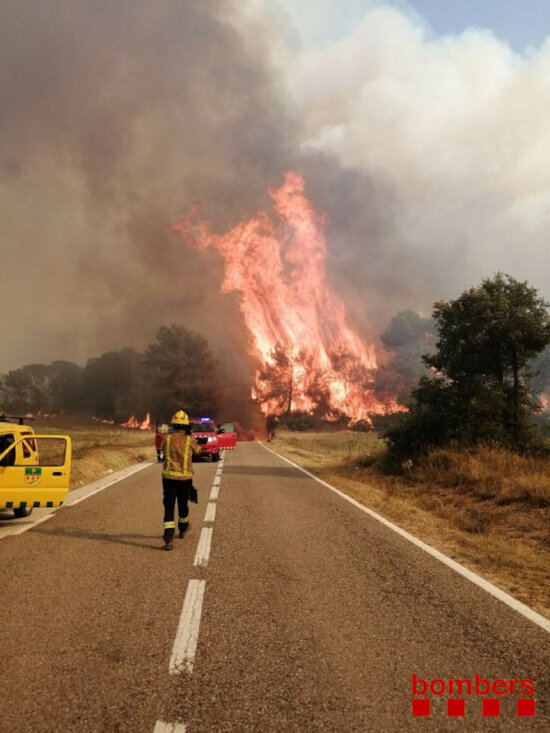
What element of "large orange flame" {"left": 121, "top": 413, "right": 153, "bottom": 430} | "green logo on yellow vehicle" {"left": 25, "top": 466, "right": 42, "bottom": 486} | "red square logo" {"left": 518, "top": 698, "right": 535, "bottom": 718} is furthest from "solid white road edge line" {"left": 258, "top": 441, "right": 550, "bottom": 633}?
"large orange flame" {"left": 121, "top": 413, "right": 153, "bottom": 430}

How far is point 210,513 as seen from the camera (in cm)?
979

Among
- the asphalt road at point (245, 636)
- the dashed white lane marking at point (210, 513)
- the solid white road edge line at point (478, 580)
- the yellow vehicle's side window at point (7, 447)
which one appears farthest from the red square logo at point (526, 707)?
Answer: the yellow vehicle's side window at point (7, 447)

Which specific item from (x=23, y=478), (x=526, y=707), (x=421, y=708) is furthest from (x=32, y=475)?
(x=526, y=707)

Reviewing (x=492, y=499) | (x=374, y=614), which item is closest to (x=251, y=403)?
(x=492, y=499)

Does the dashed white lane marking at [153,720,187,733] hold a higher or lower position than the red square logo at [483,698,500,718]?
higher

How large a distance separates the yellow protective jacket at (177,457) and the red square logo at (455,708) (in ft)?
17.1

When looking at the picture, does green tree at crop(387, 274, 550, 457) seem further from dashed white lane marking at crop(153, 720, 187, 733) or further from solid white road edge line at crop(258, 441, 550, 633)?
dashed white lane marking at crop(153, 720, 187, 733)

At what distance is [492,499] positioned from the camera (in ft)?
36.3

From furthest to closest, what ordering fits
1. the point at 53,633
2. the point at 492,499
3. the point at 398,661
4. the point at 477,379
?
the point at 477,379, the point at 492,499, the point at 53,633, the point at 398,661

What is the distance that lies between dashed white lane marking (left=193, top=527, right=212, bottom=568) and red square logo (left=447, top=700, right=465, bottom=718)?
144 inches

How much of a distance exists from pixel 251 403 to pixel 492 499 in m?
77.4

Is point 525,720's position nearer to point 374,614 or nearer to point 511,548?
point 374,614

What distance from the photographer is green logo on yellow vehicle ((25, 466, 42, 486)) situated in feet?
25.9

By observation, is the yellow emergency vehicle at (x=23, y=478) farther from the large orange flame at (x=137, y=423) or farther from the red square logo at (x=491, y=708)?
the large orange flame at (x=137, y=423)
